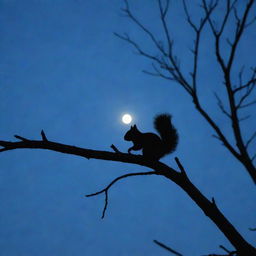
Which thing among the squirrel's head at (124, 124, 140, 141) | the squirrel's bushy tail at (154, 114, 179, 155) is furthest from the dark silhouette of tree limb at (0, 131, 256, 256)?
the squirrel's head at (124, 124, 140, 141)

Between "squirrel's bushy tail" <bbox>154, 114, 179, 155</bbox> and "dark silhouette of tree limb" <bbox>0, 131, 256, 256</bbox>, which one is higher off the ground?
"squirrel's bushy tail" <bbox>154, 114, 179, 155</bbox>

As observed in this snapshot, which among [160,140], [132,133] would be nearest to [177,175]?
[160,140]

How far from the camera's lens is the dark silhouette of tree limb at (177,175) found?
1.75m

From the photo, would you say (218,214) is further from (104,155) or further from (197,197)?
(104,155)

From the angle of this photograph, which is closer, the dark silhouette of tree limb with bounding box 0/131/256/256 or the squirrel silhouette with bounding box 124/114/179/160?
the dark silhouette of tree limb with bounding box 0/131/256/256

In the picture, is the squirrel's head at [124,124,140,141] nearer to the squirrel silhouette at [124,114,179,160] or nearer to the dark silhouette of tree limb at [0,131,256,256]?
the squirrel silhouette at [124,114,179,160]

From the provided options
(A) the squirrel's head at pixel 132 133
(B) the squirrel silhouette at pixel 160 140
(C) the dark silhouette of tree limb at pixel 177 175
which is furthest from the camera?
(A) the squirrel's head at pixel 132 133

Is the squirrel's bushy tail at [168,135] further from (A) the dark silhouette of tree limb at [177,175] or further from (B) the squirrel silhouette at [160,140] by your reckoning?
(A) the dark silhouette of tree limb at [177,175]

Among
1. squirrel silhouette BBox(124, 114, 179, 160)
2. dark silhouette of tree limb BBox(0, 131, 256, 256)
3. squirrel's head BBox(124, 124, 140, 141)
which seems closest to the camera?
dark silhouette of tree limb BBox(0, 131, 256, 256)

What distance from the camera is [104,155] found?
2.45 m

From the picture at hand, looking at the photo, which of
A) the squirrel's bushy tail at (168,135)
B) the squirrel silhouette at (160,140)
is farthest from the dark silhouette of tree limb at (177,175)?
the squirrel's bushy tail at (168,135)

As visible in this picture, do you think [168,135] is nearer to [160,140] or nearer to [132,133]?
A: [160,140]

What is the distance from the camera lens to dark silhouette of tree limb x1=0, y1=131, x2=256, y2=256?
1753 millimetres

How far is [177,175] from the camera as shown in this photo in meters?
2.21
